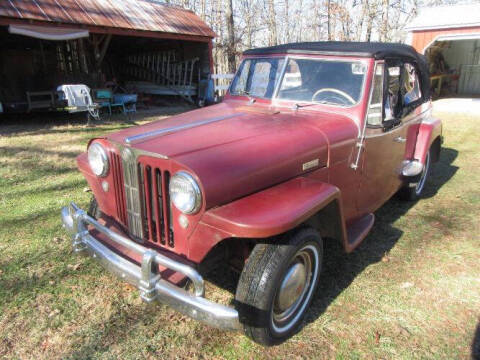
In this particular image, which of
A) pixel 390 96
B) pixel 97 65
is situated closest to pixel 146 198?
pixel 390 96

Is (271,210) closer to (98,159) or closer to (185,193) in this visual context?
(185,193)

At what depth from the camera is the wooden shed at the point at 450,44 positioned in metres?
12.7

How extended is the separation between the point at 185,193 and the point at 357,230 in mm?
1617

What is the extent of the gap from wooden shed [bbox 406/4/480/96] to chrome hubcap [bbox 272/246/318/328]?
13360 mm

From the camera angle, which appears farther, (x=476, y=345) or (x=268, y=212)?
(x=476, y=345)

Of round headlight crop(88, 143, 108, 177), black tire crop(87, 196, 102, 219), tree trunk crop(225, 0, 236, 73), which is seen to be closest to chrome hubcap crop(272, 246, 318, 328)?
round headlight crop(88, 143, 108, 177)

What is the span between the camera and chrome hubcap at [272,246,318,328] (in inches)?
88.4

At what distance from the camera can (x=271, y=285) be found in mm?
2037

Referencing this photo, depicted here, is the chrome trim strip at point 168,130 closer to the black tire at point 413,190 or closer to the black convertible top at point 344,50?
the black convertible top at point 344,50

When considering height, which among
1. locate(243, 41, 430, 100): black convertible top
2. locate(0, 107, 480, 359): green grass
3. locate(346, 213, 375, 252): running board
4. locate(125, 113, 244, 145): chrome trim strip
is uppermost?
locate(243, 41, 430, 100): black convertible top

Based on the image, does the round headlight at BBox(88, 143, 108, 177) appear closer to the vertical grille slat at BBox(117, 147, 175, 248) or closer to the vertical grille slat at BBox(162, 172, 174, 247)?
the vertical grille slat at BBox(117, 147, 175, 248)

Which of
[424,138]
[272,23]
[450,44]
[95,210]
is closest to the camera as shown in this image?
[95,210]

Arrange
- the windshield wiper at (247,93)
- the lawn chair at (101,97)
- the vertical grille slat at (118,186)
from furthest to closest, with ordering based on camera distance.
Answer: the lawn chair at (101,97) → the windshield wiper at (247,93) → the vertical grille slat at (118,186)

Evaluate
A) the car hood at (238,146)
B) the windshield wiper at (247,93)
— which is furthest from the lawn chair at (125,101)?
the car hood at (238,146)
